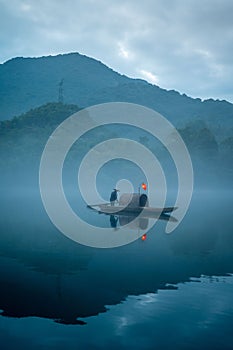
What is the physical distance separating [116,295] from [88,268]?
3974 millimetres

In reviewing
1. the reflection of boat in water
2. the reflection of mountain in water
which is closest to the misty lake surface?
the reflection of mountain in water

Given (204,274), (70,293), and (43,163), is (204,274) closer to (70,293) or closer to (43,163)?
(70,293)

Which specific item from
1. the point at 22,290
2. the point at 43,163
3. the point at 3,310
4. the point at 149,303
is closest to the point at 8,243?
the point at 22,290

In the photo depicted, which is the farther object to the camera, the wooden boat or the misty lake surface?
the wooden boat

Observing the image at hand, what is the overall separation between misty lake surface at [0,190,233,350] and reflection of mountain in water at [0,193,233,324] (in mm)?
44

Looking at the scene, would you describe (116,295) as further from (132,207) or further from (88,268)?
(132,207)

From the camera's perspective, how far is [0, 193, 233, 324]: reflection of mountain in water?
11.3 meters

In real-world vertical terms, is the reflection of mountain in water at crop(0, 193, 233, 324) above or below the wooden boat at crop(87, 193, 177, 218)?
below

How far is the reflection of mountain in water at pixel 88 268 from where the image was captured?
11.3 meters

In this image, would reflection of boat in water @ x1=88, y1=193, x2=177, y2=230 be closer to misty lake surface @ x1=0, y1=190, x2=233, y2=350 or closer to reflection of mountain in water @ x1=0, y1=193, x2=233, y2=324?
reflection of mountain in water @ x1=0, y1=193, x2=233, y2=324

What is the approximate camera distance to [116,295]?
12.1 metres

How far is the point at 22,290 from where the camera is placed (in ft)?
40.8

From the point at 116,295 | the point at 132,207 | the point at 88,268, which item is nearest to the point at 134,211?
the point at 132,207

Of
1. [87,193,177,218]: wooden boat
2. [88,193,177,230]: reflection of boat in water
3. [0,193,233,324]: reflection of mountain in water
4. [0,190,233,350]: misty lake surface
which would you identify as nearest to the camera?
[0,190,233,350]: misty lake surface
